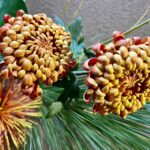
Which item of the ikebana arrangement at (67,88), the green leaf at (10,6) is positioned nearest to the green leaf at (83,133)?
the ikebana arrangement at (67,88)

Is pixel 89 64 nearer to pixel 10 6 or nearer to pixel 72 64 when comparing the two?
pixel 72 64

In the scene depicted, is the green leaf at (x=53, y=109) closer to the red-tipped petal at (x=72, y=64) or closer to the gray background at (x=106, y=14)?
the red-tipped petal at (x=72, y=64)

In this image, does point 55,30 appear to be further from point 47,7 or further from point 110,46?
point 47,7

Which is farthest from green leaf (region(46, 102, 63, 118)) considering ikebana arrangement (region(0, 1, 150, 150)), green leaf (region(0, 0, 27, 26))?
green leaf (region(0, 0, 27, 26))

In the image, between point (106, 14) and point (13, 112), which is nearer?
point (13, 112)

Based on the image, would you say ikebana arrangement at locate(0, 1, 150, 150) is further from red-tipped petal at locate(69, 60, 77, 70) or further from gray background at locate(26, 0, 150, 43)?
gray background at locate(26, 0, 150, 43)

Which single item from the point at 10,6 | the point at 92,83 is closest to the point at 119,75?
the point at 92,83

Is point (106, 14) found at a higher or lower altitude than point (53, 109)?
higher
